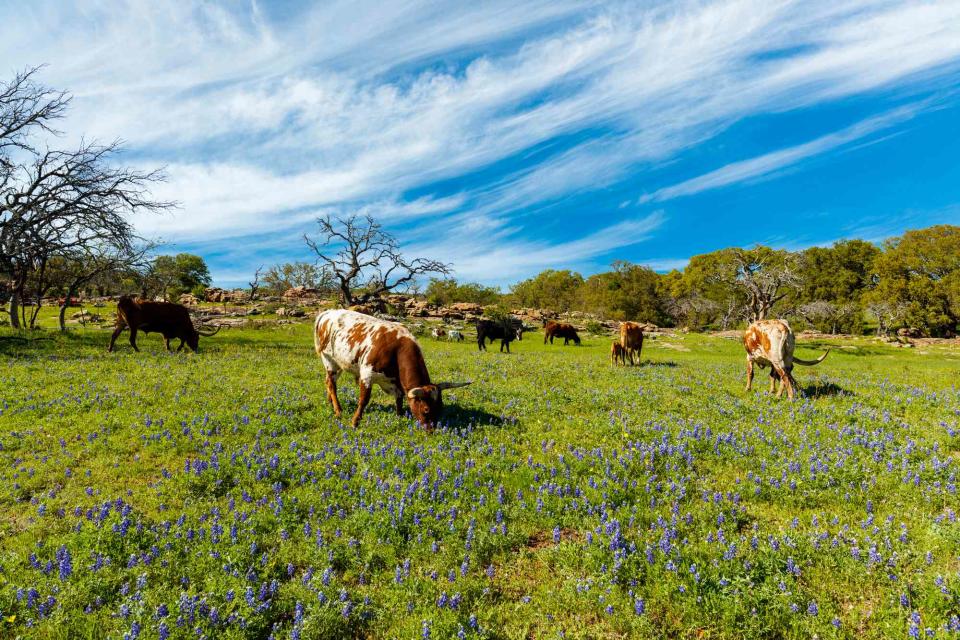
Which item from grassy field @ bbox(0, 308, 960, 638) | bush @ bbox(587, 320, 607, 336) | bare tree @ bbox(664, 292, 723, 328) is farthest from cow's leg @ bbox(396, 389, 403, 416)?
bare tree @ bbox(664, 292, 723, 328)

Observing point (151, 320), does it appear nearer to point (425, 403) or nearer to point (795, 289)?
point (425, 403)

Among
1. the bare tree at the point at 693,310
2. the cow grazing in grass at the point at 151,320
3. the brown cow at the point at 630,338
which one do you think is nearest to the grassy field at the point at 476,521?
the cow grazing in grass at the point at 151,320

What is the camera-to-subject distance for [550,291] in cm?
13188

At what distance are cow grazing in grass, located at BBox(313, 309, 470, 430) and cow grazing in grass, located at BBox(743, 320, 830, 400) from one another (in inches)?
410

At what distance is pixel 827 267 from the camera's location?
79.1 m

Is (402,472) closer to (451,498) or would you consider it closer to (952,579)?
(451,498)

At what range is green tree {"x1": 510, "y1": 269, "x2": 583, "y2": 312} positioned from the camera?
126875 mm

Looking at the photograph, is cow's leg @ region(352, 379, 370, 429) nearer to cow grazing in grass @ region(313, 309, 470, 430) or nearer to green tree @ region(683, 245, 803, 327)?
cow grazing in grass @ region(313, 309, 470, 430)

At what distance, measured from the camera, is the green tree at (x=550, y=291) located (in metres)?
127

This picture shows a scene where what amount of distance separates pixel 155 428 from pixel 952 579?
12687mm

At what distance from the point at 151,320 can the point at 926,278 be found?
8700 cm

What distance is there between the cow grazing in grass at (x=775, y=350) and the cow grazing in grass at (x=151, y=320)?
86.8ft

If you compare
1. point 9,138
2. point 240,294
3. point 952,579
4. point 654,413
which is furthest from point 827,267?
point 240,294

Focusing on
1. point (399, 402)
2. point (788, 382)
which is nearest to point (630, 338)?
point (788, 382)
